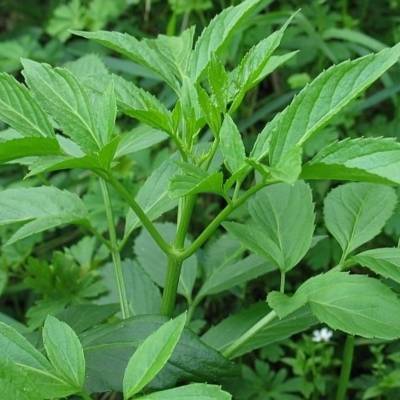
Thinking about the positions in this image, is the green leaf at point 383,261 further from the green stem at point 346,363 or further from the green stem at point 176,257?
the green stem at point 346,363

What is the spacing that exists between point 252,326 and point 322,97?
1.19ft

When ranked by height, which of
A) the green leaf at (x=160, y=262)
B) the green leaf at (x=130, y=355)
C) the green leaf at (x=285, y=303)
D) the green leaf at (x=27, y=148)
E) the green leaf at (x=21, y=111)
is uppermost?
the green leaf at (x=21, y=111)

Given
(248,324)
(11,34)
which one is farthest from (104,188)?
(11,34)

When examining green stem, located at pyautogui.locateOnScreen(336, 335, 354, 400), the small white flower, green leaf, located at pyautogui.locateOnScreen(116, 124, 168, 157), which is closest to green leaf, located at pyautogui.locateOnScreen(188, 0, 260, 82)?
green leaf, located at pyautogui.locateOnScreen(116, 124, 168, 157)

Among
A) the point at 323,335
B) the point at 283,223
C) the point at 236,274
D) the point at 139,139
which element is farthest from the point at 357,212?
the point at 323,335

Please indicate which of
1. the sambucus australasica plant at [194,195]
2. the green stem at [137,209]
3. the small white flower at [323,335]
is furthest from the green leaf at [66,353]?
the small white flower at [323,335]

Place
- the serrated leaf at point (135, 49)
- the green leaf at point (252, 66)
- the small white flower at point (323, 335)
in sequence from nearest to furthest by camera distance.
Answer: the green leaf at point (252, 66) → the serrated leaf at point (135, 49) → the small white flower at point (323, 335)

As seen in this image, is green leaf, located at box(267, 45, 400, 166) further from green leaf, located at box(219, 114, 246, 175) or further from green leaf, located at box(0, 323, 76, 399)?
green leaf, located at box(0, 323, 76, 399)

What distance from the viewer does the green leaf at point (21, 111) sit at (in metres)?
0.79

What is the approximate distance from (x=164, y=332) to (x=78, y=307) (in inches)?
13.8

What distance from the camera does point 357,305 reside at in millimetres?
779

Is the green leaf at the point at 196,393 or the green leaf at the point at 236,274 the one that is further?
the green leaf at the point at 236,274

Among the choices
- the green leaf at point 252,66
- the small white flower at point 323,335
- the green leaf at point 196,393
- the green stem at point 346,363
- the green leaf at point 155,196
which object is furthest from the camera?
the small white flower at point 323,335

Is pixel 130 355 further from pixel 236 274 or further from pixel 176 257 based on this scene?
pixel 236 274
